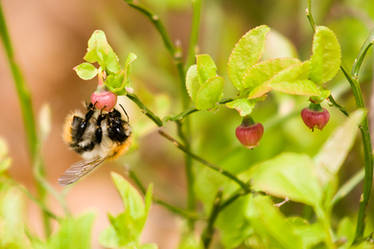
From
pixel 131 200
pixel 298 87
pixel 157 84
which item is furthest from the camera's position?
pixel 157 84

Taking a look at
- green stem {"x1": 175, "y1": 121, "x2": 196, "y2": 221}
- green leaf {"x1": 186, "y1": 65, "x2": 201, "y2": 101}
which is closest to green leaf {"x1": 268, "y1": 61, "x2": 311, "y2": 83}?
green leaf {"x1": 186, "y1": 65, "x2": 201, "y2": 101}

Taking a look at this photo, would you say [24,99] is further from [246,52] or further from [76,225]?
[246,52]

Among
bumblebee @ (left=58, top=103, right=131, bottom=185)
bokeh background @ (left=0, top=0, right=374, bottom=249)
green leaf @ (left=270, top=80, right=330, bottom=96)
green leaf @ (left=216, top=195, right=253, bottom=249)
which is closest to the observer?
green leaf @ (left=270, top=80, right=330, bottom=96)

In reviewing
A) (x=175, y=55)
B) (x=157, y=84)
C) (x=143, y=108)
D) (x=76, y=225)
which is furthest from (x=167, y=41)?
(x=157, y=84)

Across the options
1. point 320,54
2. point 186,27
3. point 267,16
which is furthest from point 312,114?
point 186,27

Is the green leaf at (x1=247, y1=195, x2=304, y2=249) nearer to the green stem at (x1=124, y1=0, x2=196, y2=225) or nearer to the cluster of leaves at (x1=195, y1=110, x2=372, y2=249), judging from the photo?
the cluster of leaves at (x1=195, y1=110, x2=372, y2=249)

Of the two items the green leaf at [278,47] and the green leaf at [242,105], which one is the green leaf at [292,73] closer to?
the green leaf at [242,105]

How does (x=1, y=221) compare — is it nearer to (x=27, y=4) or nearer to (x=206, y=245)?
(x=206, y=245)

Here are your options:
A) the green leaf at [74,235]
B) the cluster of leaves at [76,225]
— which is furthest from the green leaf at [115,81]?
the green leaf at [74,235]
